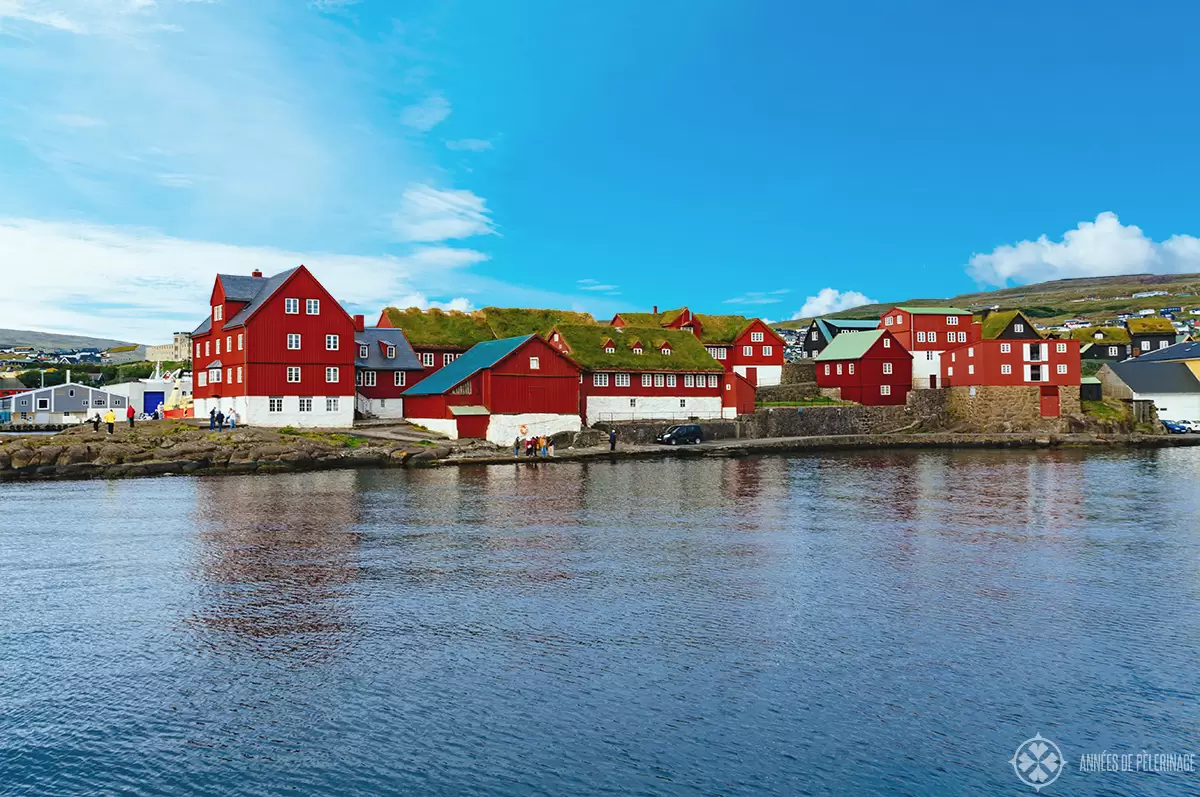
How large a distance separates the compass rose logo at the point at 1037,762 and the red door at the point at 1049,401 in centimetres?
8362

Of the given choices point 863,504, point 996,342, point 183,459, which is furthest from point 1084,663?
point 996,342

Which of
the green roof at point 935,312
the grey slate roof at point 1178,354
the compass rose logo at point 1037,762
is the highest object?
the green roof at point 935,312

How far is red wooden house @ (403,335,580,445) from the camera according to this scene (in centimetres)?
6425

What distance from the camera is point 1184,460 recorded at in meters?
65.8

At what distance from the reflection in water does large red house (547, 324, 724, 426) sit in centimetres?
3975

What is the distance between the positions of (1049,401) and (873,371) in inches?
691

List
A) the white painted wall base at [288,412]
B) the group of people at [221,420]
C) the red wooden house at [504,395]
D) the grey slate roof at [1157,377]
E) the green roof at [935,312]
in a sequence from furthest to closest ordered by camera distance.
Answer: the green roof at [935,312] → the grey slate roof at [1157,377] → the red wooden house at [504,395] → the white painted wall base at [288,412] → the group of people at [221,420]

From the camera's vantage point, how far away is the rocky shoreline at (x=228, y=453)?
50.9 metres

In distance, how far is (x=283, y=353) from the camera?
204 feet

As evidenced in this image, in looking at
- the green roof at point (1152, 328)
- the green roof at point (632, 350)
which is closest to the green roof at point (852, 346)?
the green roof at point (632, 350)

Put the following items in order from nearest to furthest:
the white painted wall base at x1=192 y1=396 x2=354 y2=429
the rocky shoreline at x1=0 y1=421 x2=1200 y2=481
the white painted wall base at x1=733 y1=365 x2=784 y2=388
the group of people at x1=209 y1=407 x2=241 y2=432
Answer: the rocky shoreline at x1=0 y1=421 x2=1200 y2=481, the group of people at x1=209 y1=407 x2=241 y2=432, the white painted wall base at x1=192 y1=396 x2=354 y2=429, the white painted wall base at x1=733 y1=365 x2=784 y2=388

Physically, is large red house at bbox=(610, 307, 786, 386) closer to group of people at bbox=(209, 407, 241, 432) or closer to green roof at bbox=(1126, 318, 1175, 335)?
group of people at bbox=(209, 407, 241, 432)

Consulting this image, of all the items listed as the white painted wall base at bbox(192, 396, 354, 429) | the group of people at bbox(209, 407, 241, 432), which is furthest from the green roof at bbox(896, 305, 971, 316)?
the group of people at bbox(209, 407, 241, 432)

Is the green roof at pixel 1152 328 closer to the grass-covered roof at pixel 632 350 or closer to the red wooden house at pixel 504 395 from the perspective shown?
the grass-covered roof at pixel 632 350
